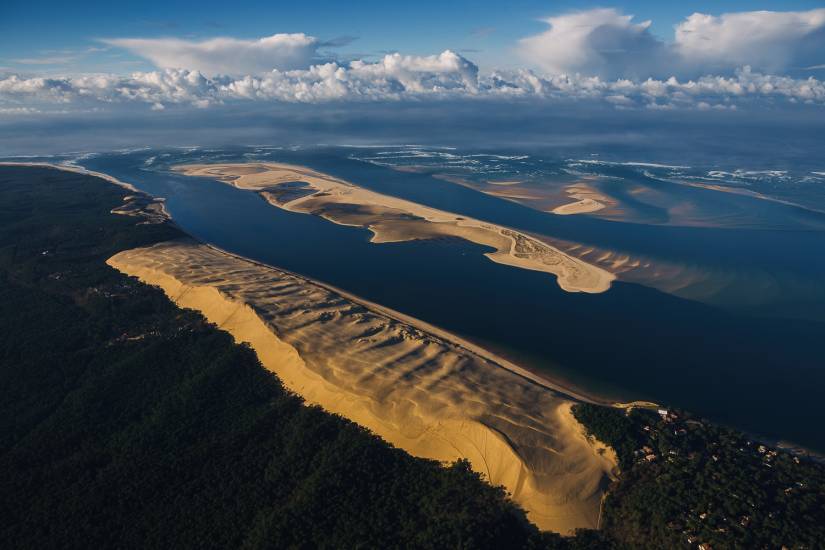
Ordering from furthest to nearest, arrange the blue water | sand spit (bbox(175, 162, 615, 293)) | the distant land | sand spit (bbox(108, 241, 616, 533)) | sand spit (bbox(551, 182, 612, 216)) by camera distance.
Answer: sand spit (bbox(551, 182, 612, 216)) → sand spit (bbox(175, 162, 615, 293)) → the blue water → sand spit (bbox(108, 241, 616, 533)) → the distant land

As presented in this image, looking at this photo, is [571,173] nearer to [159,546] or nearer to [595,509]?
[595,509]

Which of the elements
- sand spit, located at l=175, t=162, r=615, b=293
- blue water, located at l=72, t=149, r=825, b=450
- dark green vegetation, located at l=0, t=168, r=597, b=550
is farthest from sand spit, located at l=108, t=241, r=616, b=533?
sand spit, located at l=175, t=162, r=615, b=293

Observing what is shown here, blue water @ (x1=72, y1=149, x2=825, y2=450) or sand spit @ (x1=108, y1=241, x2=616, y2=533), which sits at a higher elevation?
sand spit @ (x1=108, y1=241, x2=616, y2=533)

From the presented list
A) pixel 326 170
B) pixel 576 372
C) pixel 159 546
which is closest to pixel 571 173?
pixel 326 170

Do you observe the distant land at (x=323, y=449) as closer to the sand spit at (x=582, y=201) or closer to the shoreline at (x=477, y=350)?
the shoreline at (x=477, y=350)

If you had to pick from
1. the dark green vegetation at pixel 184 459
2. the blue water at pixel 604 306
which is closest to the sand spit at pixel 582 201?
the blue water at pixel 604 306

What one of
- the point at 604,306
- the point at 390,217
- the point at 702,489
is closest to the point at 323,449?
the point at 702,489

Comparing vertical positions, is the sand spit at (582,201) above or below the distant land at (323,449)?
above

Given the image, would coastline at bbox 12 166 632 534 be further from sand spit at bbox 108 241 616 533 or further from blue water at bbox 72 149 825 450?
blue water at bbox 72 149 825 450
